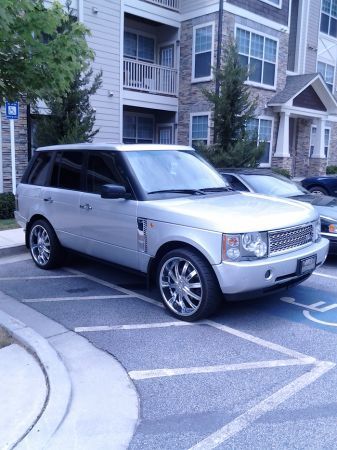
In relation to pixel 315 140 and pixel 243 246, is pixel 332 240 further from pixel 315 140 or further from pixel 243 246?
pixel 315 140

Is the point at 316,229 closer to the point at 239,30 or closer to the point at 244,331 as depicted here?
the point at 244,331

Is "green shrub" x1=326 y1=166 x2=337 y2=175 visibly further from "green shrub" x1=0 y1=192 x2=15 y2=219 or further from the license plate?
the license plate

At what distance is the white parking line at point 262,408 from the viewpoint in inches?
116

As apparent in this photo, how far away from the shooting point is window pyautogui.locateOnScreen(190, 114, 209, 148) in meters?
17.9

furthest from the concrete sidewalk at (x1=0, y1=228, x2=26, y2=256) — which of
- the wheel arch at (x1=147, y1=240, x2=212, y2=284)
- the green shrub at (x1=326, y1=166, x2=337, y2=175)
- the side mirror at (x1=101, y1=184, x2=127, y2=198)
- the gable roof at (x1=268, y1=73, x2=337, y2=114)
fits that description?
the green shrub at (x1=326, y1=166, x2=337, y2=175)

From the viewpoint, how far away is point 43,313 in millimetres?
5230

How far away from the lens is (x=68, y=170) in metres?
6.50

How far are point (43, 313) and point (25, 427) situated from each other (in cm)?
232

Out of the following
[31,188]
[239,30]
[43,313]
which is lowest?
[43,313]

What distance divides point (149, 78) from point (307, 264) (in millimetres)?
14458

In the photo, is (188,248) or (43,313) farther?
(43,313)

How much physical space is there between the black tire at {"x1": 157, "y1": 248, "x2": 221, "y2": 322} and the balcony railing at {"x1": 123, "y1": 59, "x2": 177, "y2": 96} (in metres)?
13.1

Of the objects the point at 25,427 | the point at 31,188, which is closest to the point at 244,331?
the point at 25,427

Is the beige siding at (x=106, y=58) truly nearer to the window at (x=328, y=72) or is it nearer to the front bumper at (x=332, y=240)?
the front bumper at (x=332, y=240)
